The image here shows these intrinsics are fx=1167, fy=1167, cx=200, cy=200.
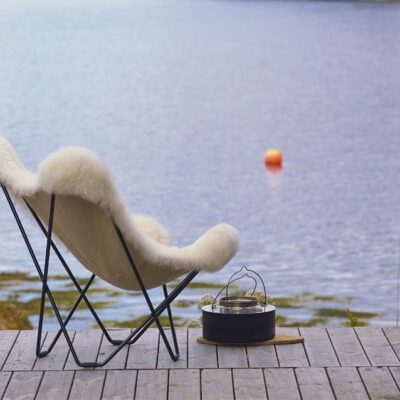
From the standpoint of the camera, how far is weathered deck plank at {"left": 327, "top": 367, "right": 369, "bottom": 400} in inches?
118

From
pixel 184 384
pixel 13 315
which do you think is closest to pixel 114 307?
pixel 13 315

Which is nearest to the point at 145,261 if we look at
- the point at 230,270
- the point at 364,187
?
the point at 230,270

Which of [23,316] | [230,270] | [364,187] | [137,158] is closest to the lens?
[23,316]

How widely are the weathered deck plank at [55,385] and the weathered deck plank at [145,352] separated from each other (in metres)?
0.20

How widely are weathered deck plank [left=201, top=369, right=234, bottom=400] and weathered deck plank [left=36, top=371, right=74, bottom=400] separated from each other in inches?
14.2

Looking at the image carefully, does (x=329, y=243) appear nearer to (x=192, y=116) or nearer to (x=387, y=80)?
(x=192, y=116)

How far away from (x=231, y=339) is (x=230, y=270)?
13.8 ft

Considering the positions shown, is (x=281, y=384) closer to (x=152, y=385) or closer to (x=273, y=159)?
(x=152, y=385)

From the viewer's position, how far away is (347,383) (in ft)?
10.2

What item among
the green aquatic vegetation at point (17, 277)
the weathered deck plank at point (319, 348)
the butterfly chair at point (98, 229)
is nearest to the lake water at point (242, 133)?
the green aquatic vegetation at point (17, 277)

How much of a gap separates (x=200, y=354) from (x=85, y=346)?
14.3 inches

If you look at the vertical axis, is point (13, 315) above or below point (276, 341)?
below

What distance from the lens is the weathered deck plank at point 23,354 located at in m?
3.30

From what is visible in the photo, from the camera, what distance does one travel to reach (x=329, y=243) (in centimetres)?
967
